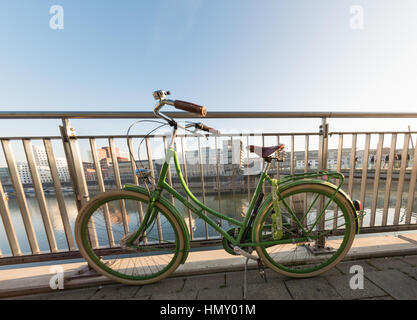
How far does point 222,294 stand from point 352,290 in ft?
3.44

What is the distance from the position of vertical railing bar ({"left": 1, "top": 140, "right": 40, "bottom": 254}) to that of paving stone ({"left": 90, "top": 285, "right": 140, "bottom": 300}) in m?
0.88

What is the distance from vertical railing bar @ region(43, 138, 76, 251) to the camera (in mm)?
1513

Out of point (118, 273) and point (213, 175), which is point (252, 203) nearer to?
point (213, 175)

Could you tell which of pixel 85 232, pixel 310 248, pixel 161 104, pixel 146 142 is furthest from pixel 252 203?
pixel 85 232

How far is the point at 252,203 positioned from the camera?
4.54ft

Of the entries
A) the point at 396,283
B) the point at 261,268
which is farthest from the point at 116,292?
the point at 396,283

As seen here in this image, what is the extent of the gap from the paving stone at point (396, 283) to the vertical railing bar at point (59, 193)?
9.42 feet

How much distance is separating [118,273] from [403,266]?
268 centimetres

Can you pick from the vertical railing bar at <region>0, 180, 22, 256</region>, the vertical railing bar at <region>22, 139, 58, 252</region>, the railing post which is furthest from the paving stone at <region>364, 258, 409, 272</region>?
the vertical railing bar at <region>0, 180, 22, 256</region>

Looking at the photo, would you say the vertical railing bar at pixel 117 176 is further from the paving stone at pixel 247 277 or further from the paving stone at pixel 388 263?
the paving stone at pixel 388 263

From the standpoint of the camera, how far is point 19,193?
5.02 feet

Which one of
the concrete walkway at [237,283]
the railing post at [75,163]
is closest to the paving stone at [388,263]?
the concrete walkway at [237,283]

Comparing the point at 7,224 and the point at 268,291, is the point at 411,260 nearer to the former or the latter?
the point at 268,291

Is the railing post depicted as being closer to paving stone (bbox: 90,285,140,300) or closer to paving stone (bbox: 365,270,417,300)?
paving stone (bbox: 90,285,140,300)
